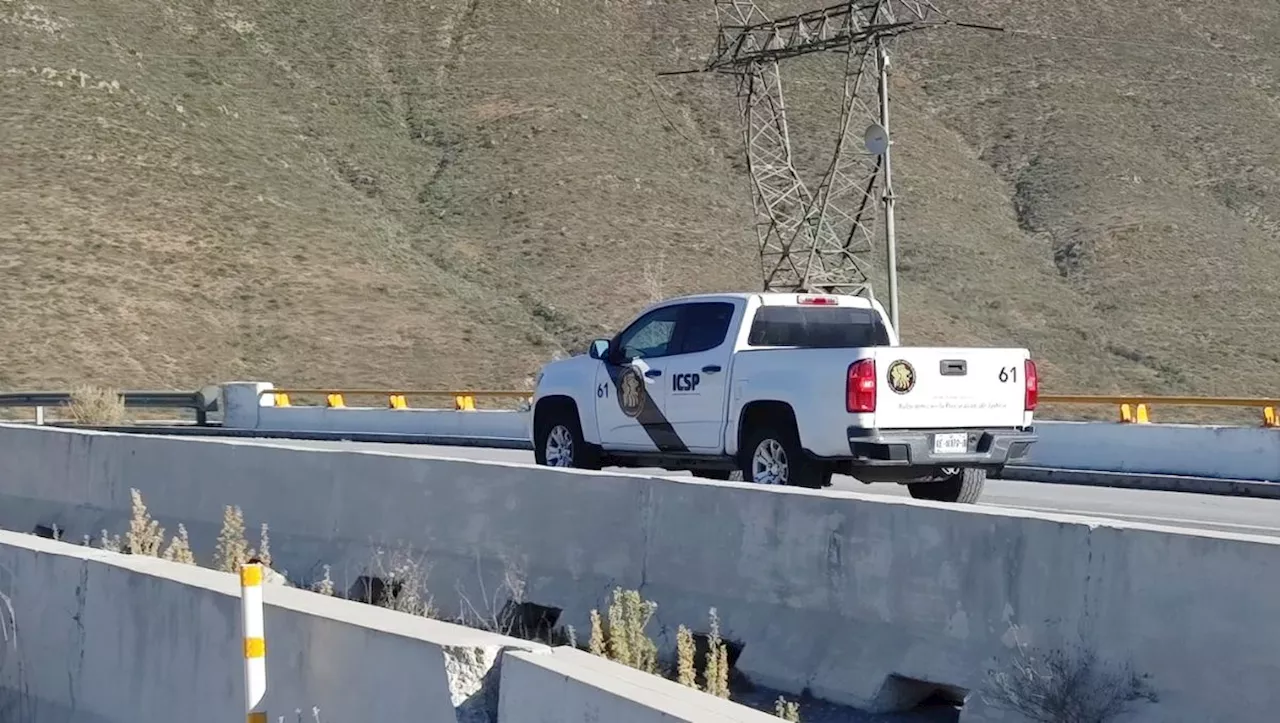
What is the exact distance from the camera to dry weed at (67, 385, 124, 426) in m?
37.5

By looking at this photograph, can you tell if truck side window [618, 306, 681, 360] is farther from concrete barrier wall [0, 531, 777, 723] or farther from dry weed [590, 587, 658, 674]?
concrete barrier wall [0, 531, 777, 723]

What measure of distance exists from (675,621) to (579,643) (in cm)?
75

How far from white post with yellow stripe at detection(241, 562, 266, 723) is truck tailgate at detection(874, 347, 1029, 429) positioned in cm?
741

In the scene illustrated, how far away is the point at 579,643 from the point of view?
1025cm

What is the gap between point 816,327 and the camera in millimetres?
15812

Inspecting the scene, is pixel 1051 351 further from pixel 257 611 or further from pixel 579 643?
pixel 257 611

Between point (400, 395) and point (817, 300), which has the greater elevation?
point (817, 300)

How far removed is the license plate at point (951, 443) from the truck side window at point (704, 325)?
2.23 m

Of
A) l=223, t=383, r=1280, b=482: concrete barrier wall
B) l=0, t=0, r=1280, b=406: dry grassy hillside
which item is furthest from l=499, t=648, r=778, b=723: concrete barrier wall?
l=0, t=0, r=1280, b=406: dry grassy hillside

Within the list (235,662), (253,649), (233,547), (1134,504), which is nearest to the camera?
(253,649)

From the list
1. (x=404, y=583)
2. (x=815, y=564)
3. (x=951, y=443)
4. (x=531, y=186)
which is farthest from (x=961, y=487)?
(x=531, y=186)

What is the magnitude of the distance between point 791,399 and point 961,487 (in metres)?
1.73

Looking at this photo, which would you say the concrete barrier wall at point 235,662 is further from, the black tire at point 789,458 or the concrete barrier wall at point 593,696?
the black tire at point 789,458

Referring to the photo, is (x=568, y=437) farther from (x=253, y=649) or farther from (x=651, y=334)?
(x=253, y=649)
